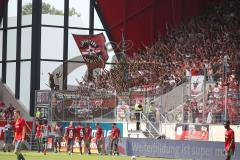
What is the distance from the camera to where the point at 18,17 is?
56.4 meters

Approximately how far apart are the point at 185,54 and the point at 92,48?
9582 millimetres

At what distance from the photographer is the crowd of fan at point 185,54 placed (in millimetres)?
46531

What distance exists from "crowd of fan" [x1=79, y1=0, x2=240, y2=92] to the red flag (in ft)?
8.22

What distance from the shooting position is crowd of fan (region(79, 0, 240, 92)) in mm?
46531

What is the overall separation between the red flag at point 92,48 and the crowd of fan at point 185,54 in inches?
98.6

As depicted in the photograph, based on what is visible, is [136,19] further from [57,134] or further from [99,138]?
[99,138]

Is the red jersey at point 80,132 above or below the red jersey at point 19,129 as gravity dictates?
below

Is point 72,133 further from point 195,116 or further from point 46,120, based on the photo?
point 195,116

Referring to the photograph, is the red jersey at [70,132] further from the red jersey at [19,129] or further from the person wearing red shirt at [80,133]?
the red jersey at [19,129]

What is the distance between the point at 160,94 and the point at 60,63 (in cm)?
1733

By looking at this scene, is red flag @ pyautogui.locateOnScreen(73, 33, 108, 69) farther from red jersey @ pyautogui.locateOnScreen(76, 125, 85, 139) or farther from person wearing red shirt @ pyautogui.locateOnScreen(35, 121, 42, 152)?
red jersey @ pyautogui.locateOnScreen(76, 125, 85, 139)

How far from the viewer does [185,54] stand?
50938 mm

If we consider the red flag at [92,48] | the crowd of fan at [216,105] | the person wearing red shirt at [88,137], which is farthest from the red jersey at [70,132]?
the red flag at [92,48]

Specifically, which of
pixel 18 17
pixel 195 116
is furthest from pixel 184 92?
pixel 18 17
